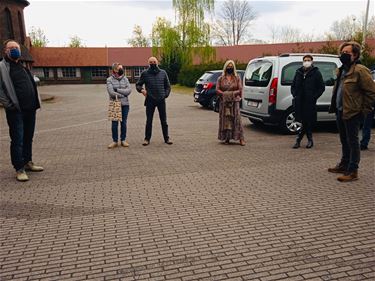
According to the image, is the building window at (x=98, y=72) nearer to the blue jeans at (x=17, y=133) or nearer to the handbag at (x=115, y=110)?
the handbag at (x=115, y=110)

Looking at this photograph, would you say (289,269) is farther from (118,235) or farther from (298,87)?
(298,87)

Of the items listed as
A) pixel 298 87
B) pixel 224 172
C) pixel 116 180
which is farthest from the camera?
pixel 298 87

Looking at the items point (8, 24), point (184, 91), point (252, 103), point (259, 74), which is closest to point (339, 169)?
point (252, 103)

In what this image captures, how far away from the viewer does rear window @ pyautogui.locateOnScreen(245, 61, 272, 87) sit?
9116 mm

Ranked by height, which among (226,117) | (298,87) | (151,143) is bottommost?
(151,143)

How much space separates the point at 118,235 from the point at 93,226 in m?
0.39

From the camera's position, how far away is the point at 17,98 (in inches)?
214

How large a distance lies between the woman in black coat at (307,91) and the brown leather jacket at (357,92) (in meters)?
2.24

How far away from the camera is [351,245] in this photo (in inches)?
131

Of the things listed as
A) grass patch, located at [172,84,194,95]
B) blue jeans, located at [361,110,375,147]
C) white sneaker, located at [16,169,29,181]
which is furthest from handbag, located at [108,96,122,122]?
grass patch, located at [172,84,194,95]

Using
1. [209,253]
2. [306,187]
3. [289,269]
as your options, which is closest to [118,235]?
[209,253]

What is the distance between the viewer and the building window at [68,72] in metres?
57.8

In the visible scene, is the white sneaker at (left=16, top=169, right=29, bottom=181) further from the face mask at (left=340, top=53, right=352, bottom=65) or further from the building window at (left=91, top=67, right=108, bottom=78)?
the building window at (left=91, top=67, right=108, bottom=78)

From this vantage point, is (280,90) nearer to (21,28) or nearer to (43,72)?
(21,28)
